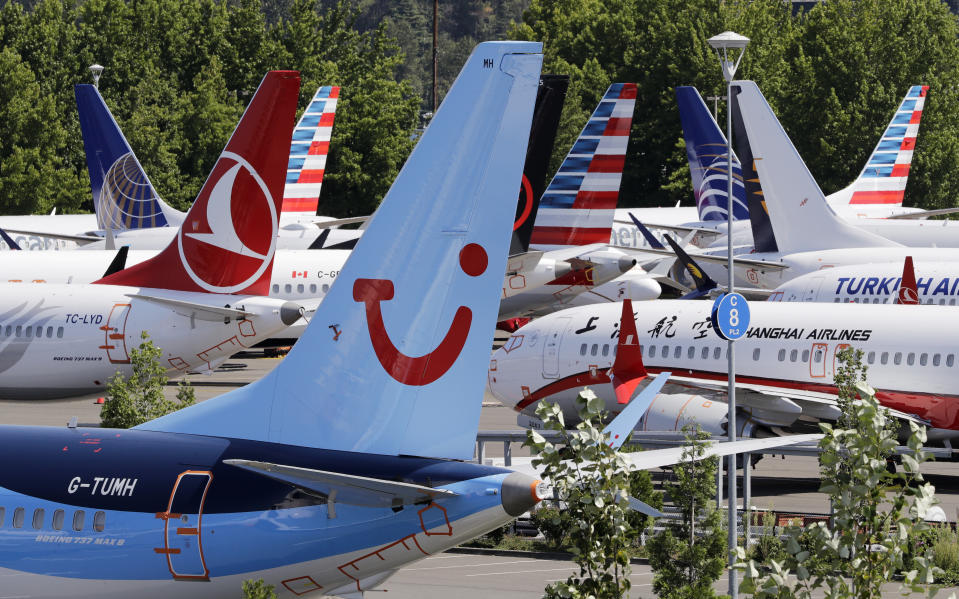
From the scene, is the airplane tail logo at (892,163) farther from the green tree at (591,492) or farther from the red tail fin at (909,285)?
the green tree at (591,492)

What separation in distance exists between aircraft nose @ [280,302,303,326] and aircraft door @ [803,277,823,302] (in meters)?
12.6

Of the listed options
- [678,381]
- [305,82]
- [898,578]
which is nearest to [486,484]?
[898,578]

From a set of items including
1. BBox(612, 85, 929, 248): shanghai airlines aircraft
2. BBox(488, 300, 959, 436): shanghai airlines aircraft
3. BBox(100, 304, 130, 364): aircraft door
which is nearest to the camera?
BBox(488, 300, 959, 436): shanghai airlines aircraft

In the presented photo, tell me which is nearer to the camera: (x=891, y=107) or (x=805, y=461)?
(x=805, y=461)

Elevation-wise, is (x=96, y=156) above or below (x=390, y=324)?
above

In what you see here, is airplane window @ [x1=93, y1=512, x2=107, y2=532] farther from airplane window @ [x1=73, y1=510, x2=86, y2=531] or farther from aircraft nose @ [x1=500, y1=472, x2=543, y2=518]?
aircraft nose @ [x1=500, y1=472, x2=543, y2=518]

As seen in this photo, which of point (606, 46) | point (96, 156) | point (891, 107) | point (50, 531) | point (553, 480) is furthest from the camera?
point (606, 46)

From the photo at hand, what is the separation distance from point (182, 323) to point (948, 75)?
237ft

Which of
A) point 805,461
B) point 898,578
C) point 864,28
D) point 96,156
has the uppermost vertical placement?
point 864,28

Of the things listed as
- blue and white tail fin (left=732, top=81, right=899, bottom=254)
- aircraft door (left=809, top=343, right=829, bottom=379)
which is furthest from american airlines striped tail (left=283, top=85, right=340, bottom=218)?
aircraft door (left=809, top=343, right=829, bottom=379)

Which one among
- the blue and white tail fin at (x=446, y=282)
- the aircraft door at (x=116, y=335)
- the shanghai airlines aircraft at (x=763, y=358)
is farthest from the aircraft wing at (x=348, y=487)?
the aircraft door at (x=116, y=335)

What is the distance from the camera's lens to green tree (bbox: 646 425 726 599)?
1264cm

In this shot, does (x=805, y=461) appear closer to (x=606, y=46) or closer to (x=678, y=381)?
(x=678, y=381)

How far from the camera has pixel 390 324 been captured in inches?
430
